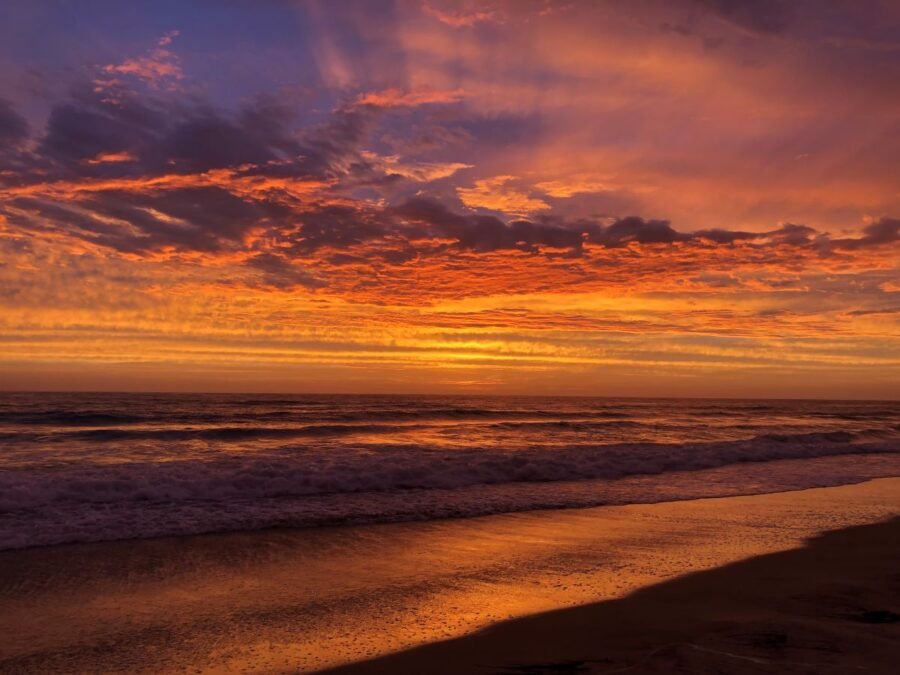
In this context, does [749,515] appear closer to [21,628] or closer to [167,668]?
[167,668]

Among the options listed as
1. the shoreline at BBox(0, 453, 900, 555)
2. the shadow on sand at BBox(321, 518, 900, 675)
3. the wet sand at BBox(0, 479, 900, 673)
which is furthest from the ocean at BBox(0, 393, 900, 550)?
the shadow on sand at BBox(321, 518, 900, 675)

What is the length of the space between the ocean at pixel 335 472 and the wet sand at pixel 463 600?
1.90 m

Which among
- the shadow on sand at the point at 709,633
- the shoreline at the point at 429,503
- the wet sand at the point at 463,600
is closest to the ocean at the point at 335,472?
the shoreline at the point at 429,503

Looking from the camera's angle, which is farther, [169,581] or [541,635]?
[169,581]

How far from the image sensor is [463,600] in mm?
7305

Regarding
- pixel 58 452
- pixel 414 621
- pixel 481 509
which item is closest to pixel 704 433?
pixel 481 509

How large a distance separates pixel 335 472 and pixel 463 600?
34.8ft

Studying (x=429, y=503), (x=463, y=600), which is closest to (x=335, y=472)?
(x=429, y=503)

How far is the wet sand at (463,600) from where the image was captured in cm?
560

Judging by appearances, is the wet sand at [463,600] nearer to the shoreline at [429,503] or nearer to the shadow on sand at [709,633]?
the shadow on sand at [709,633]

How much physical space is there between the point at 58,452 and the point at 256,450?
706 cm

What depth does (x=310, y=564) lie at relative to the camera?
9.02m

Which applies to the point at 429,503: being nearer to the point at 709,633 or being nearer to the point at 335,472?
the point at 335,472

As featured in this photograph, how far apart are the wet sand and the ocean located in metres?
1.90
